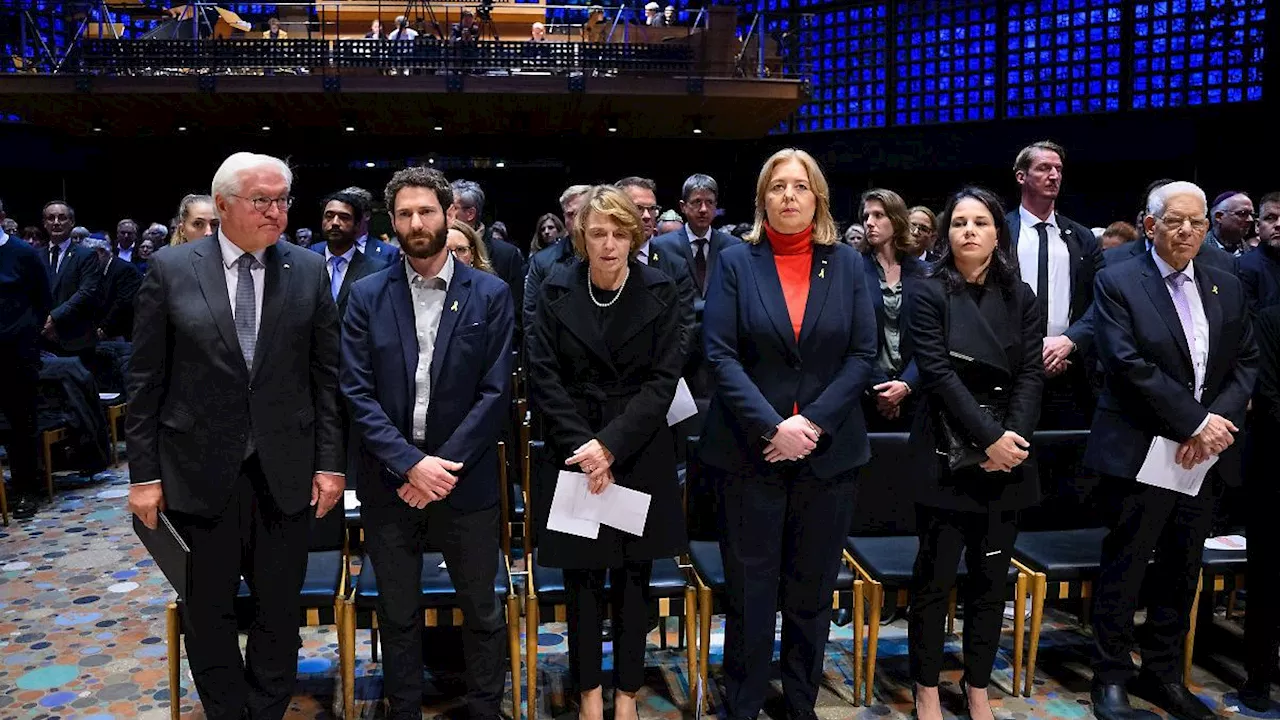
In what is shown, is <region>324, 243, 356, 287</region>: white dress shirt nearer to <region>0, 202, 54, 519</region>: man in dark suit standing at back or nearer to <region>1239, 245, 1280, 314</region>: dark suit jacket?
<region>0, 202, 54, 519</region>: man in dark suit standing at back

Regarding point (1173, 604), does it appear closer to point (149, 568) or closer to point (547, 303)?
point (547, 303)

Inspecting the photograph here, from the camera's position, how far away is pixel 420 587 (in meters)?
2.75

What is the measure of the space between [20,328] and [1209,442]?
5.00 metres

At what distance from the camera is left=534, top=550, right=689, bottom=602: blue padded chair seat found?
9.43ft

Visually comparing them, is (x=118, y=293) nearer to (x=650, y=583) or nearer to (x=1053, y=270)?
(x=650, y=583)

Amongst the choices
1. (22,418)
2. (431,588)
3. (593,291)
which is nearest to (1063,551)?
(593,291)

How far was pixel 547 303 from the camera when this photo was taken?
2.77 meters

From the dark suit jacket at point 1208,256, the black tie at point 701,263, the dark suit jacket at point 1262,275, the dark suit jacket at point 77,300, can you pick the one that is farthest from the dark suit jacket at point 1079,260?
the dark suit jacket at point 77,300

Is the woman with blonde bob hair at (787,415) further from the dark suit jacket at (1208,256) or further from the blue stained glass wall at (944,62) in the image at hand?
the blue stained glass wall at (944,62)

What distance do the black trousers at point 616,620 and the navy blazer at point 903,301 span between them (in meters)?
0.90

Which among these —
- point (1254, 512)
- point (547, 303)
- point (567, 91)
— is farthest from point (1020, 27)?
point (547, 303)

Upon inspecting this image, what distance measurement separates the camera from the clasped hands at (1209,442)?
9.34 feet

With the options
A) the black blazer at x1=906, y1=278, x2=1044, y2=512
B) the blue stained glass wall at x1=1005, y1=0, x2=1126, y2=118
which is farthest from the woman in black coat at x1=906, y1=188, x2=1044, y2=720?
the blue stained glass wall at x1=1005, y1=0, x2=1126, y2=118

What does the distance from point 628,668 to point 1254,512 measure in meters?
1.92
